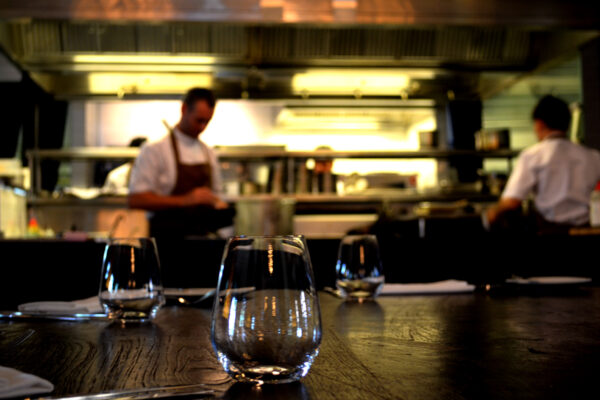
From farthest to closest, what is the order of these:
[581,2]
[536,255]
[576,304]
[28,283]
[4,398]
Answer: [581,2] < [28,283] < [536,255] < [576,304] < [4,398]

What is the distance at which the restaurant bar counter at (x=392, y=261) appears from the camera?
2.14 meters

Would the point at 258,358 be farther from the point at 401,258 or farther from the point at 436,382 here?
the point at 401,258

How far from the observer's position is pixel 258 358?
1.67 ft

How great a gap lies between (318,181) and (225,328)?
4.75 meters

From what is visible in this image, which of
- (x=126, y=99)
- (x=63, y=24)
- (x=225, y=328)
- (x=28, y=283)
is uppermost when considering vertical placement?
(x=63, y=24)

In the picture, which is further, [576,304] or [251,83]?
[251,83]

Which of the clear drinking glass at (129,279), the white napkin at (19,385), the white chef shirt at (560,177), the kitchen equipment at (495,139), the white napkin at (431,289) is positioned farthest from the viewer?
the kitchen equipment at (495,139)

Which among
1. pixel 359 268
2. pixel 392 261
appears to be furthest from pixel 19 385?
pixel 392 261

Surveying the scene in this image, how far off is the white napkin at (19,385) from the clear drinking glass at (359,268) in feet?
2.62

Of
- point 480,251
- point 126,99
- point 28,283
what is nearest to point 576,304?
point 480,251

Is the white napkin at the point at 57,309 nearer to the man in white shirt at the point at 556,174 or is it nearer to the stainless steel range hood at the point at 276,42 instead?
the man in white shirt at the point at 556,174

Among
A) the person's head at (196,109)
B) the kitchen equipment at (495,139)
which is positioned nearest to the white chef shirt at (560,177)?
the person's head at (196,109)

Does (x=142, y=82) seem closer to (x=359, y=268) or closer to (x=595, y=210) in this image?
(x=595, y=210)

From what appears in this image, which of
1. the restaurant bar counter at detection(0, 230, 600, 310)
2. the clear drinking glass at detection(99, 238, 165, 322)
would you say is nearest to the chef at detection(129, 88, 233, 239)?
the restaurant bar counter at detection(0, 230, 600, 310)
